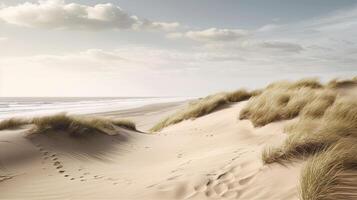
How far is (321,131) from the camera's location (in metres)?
5.23

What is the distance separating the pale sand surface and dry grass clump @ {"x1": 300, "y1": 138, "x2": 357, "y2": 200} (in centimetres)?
32

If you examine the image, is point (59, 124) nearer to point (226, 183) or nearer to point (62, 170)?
point (62, 170)

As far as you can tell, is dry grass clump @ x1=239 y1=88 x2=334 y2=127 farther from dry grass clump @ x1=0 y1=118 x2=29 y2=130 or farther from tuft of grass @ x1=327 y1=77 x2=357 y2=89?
dry grass clump @ x1=0 y1=118 x2=29 y2=130

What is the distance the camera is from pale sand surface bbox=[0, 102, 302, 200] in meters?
4.57

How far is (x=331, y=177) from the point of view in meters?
3.81

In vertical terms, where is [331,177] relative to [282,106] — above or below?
below

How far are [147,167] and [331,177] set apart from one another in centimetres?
387

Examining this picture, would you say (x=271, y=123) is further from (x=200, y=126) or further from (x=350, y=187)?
(x=350, y=187)

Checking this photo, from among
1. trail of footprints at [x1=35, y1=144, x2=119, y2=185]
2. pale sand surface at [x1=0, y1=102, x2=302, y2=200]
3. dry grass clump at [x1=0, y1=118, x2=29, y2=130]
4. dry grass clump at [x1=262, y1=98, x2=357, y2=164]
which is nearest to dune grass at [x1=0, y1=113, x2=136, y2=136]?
dry grass clump at [x1=0, y1=118, x2=29, y2=130]

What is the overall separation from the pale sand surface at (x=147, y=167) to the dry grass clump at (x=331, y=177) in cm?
32

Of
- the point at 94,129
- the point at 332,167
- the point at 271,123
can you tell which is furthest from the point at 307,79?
the point at 332,167

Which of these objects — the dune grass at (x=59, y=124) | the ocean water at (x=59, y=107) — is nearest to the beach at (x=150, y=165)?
the dune grass at (x=59, y=124)

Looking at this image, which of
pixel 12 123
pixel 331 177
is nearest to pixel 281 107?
pixel 331 177

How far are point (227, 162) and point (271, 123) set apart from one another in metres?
3.44
